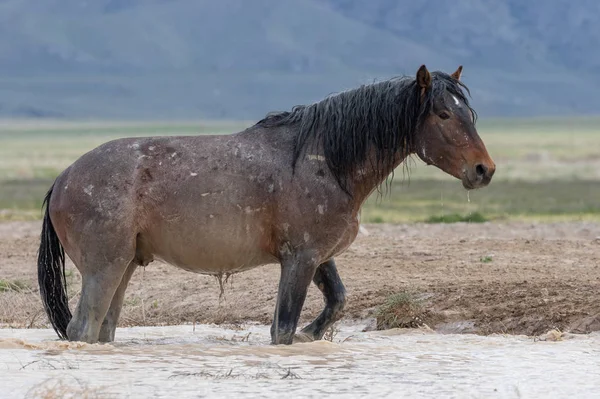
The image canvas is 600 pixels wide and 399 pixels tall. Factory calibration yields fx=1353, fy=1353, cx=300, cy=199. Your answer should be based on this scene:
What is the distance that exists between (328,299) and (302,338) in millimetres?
359

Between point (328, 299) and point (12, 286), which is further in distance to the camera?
point (12, 286)

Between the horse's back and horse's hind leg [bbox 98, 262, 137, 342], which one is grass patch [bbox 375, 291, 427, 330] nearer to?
the horse's back

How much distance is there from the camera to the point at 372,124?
A: 9.81 metres

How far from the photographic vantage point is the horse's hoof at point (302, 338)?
10.1 meters

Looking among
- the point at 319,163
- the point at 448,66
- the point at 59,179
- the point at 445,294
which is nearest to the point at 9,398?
the point at 59,179

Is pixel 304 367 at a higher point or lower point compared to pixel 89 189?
lower

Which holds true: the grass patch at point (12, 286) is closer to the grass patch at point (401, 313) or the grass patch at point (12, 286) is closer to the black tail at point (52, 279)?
the black tail at point (52, 279)

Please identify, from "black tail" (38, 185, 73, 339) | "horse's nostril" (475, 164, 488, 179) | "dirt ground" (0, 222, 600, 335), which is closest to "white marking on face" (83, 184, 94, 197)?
"black tail" (38, 185, 73, 339)

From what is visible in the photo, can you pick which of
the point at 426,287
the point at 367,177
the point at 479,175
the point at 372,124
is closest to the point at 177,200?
the point at 367,177

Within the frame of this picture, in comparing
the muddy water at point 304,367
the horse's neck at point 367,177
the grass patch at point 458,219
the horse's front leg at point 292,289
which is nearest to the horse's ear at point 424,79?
the horse's neck at point 367,177

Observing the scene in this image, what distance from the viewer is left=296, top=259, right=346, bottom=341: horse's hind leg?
10.2 m

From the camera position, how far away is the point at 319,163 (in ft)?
32.0

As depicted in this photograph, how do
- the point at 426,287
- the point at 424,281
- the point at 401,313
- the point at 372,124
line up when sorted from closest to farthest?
1. the point at 372,124
2. the point at 401,313
3. the point at 426,287
4. the point at 424,281

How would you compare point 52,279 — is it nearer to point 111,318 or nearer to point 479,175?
point 111,318
